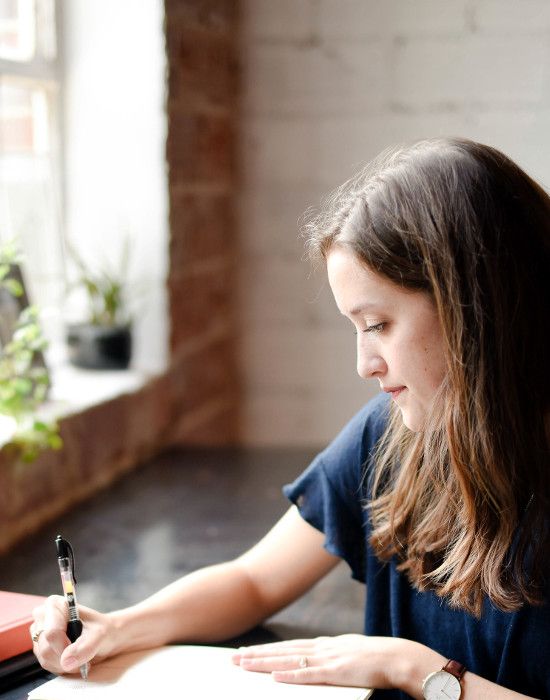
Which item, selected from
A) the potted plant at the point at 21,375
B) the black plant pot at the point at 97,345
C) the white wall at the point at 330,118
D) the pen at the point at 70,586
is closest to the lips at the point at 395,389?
the pen at the point at 70,586

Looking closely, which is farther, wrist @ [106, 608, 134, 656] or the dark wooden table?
the dark wooden table

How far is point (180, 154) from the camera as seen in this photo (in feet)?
7.70

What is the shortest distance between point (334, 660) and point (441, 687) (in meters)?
0.12

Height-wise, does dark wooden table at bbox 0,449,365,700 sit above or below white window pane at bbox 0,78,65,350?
below

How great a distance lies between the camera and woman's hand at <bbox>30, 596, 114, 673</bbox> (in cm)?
108

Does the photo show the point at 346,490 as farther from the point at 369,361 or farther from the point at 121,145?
the point at 121,145

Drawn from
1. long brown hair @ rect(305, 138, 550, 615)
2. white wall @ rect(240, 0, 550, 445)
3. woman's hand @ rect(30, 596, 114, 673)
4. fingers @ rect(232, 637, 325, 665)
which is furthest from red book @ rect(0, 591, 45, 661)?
white wall @ rect(240, 0, 550, 445)

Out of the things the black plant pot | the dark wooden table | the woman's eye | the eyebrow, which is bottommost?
the dark wooden table

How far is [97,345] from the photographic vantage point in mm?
2164

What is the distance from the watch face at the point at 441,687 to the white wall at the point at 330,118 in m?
1.60

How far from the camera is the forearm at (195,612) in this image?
117 centimetres

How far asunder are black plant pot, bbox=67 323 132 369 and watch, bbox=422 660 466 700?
1.26 meters

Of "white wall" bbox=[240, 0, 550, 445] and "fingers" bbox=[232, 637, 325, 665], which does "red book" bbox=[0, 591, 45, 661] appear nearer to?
"fingers" bbox=[232, 637, 325, 665]

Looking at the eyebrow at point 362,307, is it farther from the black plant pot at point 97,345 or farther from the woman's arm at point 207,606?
the black plant pot at point 97,345
